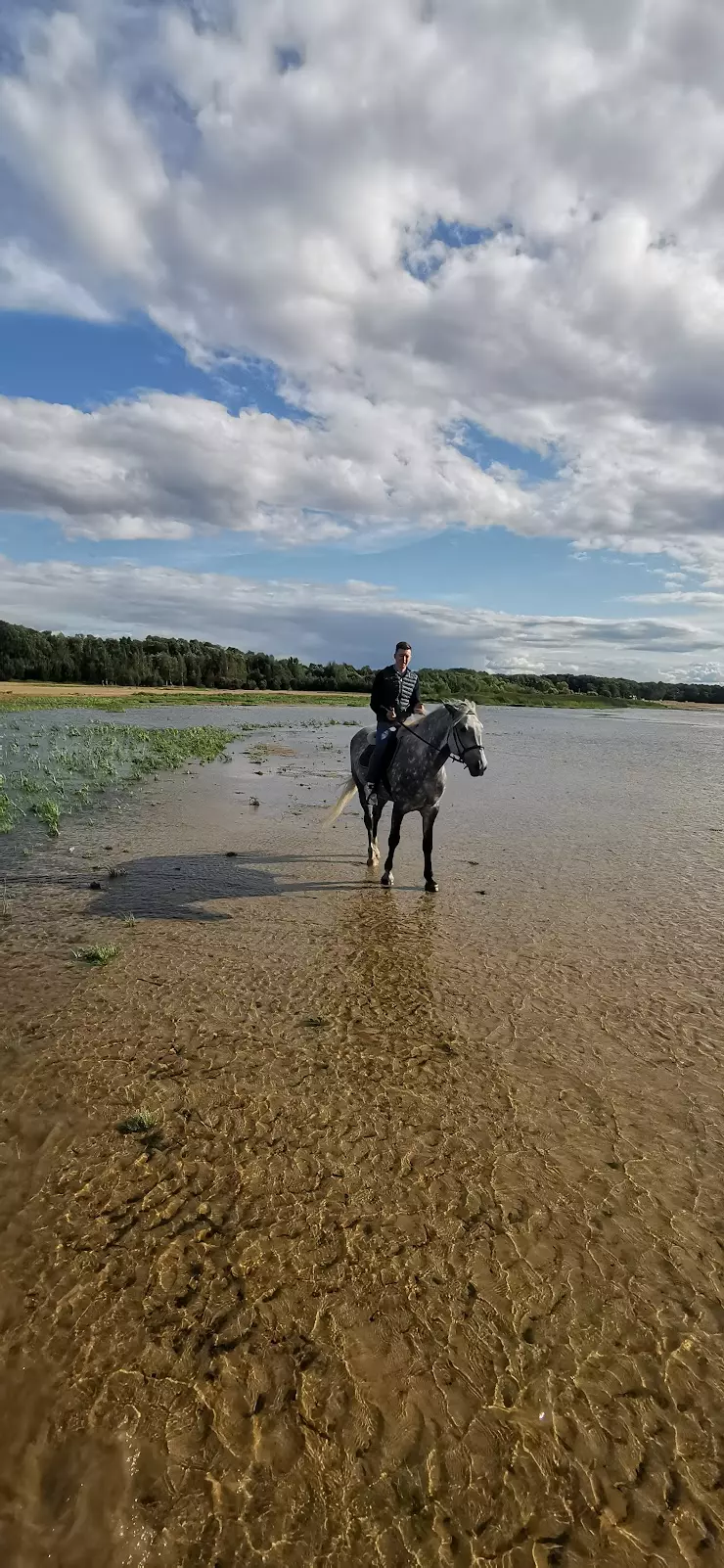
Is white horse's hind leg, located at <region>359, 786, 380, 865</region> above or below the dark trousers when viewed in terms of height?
below

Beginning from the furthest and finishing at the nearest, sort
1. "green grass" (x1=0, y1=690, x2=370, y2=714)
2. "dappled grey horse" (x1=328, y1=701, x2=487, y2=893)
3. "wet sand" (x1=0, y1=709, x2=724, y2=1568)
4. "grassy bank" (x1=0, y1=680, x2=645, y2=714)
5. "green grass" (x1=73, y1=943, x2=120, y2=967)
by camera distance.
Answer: "grassy bank" (x1=0, y1=680, x2=645, y2=714) < "green grass" (x1=0, y1=690, x2=370, y2=714) < "dappled grey horse" (x1=328, y1=701, x2=487, y2=893) < "green grass" (x1=73, y1=943, x2=120, y2=967) < "wet sand" (x1=0, y1=709, x2=724, y2=1568)

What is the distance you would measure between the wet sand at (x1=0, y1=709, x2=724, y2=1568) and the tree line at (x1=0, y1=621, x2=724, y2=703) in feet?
301

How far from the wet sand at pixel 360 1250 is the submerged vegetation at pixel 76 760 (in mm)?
6406

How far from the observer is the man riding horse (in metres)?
12.0

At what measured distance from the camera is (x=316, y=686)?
133250 mm

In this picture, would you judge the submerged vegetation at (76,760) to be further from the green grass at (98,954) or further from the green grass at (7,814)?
the green grass at (98,954)

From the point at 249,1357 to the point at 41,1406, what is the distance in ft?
3.16

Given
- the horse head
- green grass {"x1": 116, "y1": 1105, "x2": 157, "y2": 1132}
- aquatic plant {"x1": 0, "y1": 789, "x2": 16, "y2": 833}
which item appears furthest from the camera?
aquatic plant {"x1": 0, "y1": 789, "x2": 16, "y2": 833}

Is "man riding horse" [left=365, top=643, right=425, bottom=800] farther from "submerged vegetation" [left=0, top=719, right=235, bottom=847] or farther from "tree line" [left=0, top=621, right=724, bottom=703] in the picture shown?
"tree line" [left=0, top=621, right=724, bottom=703]

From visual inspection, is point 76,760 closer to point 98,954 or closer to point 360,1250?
point 98,954

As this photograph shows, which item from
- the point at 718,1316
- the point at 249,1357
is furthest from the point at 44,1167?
the point at 718,1316

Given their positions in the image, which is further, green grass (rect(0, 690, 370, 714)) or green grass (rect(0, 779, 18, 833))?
green grass (rect(0, 690, 370, 714))


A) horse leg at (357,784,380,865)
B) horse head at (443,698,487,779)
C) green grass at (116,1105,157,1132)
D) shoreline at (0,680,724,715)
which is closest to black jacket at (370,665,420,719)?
horse head at (443,698,487,779)

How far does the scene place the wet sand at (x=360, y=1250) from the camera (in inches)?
113
